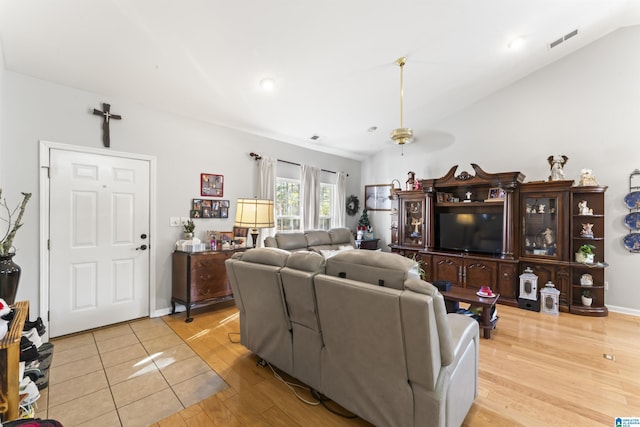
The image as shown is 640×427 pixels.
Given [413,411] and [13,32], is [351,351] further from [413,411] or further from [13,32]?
[13,32]

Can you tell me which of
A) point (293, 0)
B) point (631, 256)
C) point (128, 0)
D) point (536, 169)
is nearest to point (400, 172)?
point (536, 169)

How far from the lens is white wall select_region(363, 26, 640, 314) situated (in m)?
3.89

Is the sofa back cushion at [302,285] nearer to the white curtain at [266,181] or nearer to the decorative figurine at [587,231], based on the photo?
the white curtain at [266,181]

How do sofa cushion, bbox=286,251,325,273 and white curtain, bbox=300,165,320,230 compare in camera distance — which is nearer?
sofa cushion, bbox=286,251,325,273

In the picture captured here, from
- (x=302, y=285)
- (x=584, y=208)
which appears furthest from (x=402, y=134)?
(x=584, y=208)

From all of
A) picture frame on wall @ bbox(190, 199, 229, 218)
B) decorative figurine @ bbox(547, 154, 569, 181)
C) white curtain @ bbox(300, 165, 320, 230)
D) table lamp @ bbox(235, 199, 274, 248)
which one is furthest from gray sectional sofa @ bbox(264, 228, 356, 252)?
decorative figurine @ bbox(547, 154, 569, 181)

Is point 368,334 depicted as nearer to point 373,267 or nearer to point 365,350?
point 365,350

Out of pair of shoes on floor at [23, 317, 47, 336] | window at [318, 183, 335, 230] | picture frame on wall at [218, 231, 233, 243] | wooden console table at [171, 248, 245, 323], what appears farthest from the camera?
window at [318, 183, 335, 230]

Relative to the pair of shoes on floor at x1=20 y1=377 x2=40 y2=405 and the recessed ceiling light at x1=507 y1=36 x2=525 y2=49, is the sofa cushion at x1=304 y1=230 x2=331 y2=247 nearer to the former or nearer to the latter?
the pair of shoes on floor at x1=20 y1=377 x2=40 y2=405

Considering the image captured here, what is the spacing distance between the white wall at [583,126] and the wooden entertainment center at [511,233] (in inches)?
13.1

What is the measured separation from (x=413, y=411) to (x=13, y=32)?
4.03m

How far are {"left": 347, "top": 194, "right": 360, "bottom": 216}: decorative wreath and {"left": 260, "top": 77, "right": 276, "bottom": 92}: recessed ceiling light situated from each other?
3515mm

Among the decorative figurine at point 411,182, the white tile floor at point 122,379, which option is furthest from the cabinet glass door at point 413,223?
the white tile floor at point 122,379

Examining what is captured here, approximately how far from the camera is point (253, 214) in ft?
10.6
